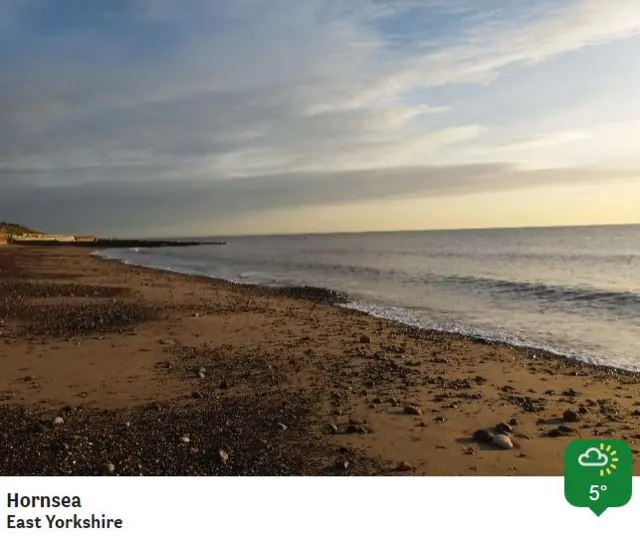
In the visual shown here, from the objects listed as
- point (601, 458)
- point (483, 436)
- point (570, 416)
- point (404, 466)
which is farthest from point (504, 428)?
point (601, 458)

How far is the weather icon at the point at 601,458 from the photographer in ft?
13.9

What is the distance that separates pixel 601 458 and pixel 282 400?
3574 millimetres

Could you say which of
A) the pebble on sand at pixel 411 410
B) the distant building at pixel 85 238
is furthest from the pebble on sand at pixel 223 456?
the distant building at pixel 85 238

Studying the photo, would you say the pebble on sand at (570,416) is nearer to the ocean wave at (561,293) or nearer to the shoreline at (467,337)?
the shoreline at (467,337)

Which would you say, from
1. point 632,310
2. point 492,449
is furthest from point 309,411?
point 632,310

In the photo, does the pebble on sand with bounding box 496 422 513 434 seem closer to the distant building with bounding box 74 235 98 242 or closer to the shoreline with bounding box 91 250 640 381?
the shoreline with bounding box 91 250 640 381

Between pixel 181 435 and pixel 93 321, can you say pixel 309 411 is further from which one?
pixel 93 321

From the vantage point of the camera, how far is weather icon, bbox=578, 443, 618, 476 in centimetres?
423

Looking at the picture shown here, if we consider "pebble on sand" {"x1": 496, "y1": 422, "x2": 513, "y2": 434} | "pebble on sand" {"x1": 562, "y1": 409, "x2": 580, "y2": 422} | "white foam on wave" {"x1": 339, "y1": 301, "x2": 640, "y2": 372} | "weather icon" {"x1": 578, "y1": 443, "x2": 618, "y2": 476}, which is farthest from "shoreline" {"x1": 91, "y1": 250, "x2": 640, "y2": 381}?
"weather icon" {"x1": 578, "y1": 443, "x2": 618, "y2": 476}

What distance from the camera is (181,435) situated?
543 centimetres

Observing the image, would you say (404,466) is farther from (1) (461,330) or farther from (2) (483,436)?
(1) (461,330)

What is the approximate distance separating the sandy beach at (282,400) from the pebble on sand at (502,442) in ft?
0.14

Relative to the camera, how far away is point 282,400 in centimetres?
682
